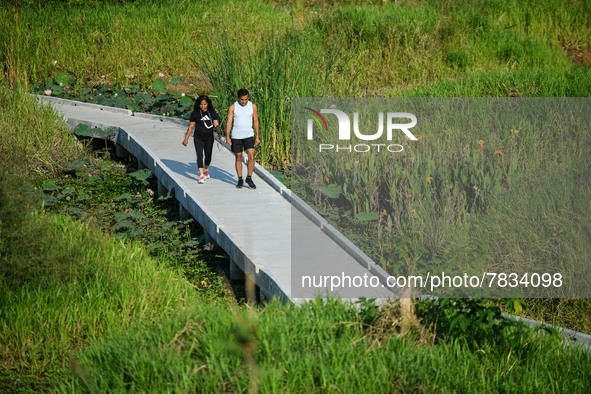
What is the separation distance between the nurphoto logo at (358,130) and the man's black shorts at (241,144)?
1.19m

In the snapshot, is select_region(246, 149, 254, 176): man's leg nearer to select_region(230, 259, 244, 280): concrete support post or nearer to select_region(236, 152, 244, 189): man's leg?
select_region(236, 152, 244, 189): man's leg

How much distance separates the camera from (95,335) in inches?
247

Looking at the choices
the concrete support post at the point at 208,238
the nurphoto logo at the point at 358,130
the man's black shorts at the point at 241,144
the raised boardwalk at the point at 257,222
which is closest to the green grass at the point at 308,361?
the raised boardwalk at the point at 257,222

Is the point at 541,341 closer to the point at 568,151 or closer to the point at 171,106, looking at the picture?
the point at 568,151

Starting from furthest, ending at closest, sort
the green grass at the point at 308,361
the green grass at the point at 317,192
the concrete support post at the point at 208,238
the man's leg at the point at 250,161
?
the man's leg at the point at 250,161 → the concrete support post at the point at 208,238 → the green grass at the point at 317,192 → the green grass at the point at 308,361

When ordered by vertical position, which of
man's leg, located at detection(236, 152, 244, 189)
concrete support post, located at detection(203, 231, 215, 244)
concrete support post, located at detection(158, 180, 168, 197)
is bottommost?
concrete support post, located at detection(203, 231, 215, 244)

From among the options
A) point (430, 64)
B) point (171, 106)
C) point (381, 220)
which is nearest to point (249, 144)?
point (381, 220)

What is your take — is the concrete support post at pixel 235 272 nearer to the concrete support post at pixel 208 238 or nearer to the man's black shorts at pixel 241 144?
the concrete support post at pixel 208 238

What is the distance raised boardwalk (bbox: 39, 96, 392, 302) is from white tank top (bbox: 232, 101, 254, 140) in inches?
29.5

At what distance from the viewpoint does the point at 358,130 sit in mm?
10922

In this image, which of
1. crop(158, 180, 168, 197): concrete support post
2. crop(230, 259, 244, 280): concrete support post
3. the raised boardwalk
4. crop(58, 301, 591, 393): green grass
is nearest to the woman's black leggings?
the raised boardwalk

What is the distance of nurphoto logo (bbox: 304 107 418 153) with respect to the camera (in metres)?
10.4

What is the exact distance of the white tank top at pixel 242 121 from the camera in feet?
30.4

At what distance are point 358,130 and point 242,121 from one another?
2238mm
